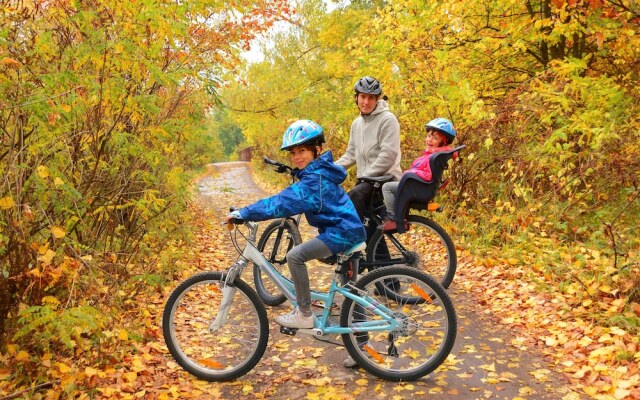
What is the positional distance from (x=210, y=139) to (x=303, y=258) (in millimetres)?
5685

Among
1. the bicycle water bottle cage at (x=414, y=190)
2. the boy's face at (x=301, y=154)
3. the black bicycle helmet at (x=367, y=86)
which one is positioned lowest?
the bicycle water bottle cage at (x=414, y=190)

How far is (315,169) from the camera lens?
13.6ft

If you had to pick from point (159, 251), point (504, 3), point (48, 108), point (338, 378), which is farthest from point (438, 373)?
point (504, 3)

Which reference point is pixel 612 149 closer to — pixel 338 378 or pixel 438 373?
pixel 438 373

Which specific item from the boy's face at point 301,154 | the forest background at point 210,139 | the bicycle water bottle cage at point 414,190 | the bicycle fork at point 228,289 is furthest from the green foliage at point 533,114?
the bicycle fork at point 228,289

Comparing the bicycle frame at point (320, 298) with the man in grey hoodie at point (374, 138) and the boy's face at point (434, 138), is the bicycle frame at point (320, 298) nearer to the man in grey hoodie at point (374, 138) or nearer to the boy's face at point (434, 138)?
the man in grey hoodie at point (374, 138)

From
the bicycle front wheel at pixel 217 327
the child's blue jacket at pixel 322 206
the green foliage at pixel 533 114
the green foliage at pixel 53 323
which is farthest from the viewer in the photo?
the green foliage at pixel 533 114

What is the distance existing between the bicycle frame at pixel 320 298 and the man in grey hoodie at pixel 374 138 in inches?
60.4

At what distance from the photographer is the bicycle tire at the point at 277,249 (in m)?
5.86

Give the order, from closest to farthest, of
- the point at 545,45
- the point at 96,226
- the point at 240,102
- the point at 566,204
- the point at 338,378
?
1. the point at 338,378
2. the point at 96,226
3. the point at 566,204
4. the point at 545,45
5. the point at 240,102

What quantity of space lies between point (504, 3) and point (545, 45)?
1862 mm

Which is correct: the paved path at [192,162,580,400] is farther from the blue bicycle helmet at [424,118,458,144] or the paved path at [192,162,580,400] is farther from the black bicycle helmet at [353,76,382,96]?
the black bicycle helmet at [353,76,382,96]

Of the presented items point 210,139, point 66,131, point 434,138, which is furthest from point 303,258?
point 210,139

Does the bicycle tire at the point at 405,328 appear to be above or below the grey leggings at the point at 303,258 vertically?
below
